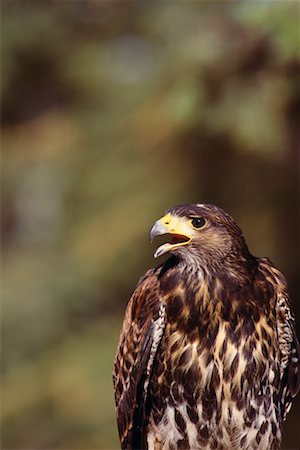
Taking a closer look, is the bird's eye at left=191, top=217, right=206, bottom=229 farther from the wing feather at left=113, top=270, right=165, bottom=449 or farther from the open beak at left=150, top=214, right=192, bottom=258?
the wing feather at left=113, top=270, right=165, bottom=449

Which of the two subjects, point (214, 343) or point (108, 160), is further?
point (108, 160)

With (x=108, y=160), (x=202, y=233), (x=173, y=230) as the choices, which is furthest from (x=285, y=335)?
(x=108, y=160)

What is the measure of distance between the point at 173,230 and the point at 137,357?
0.63 m

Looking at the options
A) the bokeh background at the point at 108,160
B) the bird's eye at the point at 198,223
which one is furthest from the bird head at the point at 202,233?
the bokeh background at the point at 108,160

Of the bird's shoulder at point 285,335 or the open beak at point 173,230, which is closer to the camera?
the open beak at point 173,230

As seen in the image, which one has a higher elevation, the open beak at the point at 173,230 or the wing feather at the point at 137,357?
the open beak at the point at 173,230

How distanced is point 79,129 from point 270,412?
8165 millimetres

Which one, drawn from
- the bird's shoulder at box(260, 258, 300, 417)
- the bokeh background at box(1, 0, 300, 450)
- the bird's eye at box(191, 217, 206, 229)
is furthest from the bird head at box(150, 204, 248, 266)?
the bokeh background at box(1, 0, 300, 450)

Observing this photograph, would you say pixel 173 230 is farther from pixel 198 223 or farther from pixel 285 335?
pixel 285 335

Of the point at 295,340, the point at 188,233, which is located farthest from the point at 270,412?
the point at 188,233

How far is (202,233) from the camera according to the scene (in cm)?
377

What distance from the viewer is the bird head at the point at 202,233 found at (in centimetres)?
370

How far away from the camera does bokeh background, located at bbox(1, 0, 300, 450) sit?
786cm

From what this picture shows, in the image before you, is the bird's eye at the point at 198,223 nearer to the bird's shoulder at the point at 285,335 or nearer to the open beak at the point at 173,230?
the open beak at the point at 173,230
